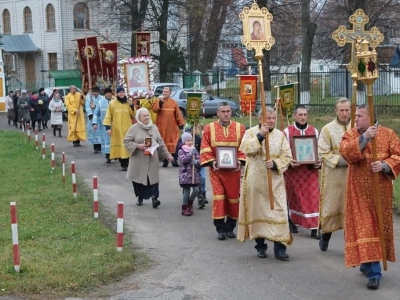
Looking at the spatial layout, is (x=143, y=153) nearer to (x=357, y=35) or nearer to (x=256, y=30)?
(x=256, y=30)

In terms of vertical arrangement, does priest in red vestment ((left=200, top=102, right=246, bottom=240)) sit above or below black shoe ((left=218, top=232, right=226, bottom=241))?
above

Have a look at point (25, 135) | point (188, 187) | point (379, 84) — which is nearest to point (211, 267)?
point (188, 187)

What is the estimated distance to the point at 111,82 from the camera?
19422 millimetres

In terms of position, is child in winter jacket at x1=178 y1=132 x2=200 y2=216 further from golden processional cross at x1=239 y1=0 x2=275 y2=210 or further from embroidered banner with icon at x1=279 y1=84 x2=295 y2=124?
golden processional cross at x1=239 y1=0 x2=275 y2=210

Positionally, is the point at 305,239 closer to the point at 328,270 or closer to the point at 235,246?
the point at 235,246

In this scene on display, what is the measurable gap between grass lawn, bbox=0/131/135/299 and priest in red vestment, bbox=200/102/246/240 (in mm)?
1255

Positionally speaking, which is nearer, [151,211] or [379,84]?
[151,211]

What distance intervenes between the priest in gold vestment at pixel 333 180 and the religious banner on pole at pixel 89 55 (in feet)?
33.3

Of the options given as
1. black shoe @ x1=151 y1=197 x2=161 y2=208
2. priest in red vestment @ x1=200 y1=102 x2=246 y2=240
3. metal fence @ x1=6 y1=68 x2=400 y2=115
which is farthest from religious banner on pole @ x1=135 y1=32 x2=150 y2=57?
priest in red vestment @ x1=200 y1=102 x2=246 y2=240

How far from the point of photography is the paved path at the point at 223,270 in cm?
779

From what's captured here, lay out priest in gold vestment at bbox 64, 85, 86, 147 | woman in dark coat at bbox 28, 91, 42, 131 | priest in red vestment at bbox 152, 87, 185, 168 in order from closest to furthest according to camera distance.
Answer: priest in red vestment at bbox 152, 87, 185, 168, priest in gold vestment at bbox 64, 85, 86, 147, woman in dark coat at bbox 28, 91, 42, 131

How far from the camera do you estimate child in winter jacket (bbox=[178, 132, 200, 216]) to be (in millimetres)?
12117

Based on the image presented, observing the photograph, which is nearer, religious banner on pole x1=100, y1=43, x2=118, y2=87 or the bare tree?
religious banner on pole x1=100, y1=43, x2=118, y2=87

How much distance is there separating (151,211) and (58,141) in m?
13.7
